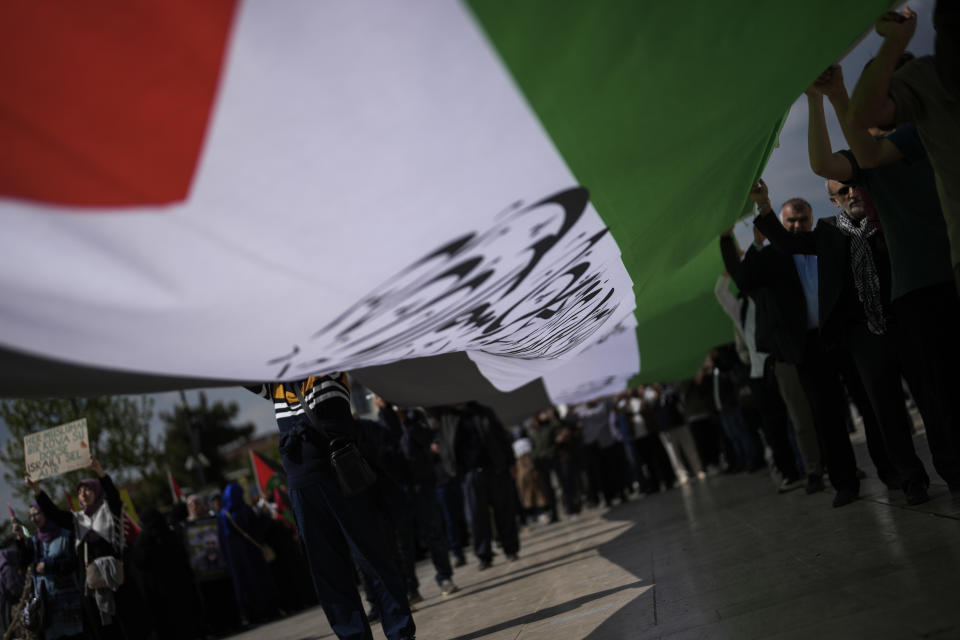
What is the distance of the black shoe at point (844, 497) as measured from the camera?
18.9 feet

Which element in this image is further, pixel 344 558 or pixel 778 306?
pixel 778 306

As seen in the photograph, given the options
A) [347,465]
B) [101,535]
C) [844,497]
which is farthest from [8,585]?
[844,497]

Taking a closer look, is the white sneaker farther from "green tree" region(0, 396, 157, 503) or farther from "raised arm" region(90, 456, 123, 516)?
"green tree" region(0, 396, 157, 503)

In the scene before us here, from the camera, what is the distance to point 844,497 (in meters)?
5.80

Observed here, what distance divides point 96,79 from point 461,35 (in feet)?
2.81

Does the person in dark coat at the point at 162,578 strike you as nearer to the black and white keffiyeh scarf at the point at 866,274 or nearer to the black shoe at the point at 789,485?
the black shoe at the point at 789,485

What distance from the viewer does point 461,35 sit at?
2.05 metres

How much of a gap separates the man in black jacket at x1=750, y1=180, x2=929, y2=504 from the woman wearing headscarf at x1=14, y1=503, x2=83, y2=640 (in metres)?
8.17

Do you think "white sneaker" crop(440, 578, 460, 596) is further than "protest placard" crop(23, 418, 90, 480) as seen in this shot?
No

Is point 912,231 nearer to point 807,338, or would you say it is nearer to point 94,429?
point 807,338

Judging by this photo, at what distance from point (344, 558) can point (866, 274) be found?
3522 millimetres

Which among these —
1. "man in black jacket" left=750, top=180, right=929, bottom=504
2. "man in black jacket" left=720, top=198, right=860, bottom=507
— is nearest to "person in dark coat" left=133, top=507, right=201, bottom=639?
"man in black jacket" left=720, top=198, right=860, bottom=507

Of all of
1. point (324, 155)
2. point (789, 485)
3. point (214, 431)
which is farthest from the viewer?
point (214, 431)

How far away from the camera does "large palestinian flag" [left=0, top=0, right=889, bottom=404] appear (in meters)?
1.84
